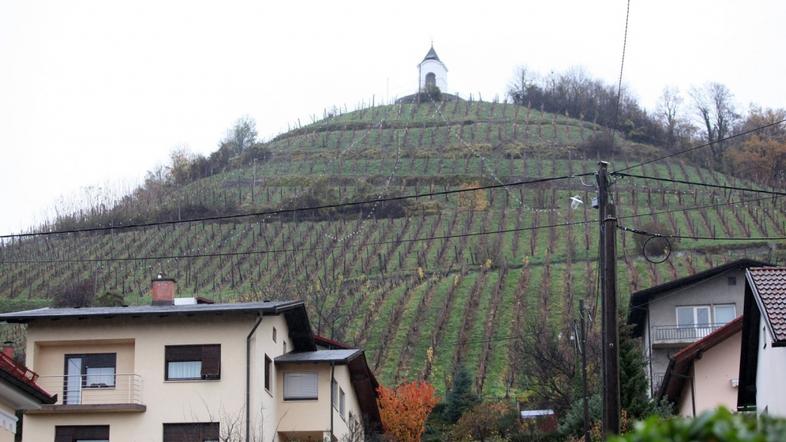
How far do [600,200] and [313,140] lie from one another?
117014 millimetres

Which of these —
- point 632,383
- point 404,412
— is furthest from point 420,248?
point 632,383

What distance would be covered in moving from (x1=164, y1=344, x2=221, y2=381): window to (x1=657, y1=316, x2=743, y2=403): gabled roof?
1375 cm

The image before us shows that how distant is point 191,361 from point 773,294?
17822mm

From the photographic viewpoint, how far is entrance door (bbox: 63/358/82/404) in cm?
3334

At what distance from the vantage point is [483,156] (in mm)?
122875

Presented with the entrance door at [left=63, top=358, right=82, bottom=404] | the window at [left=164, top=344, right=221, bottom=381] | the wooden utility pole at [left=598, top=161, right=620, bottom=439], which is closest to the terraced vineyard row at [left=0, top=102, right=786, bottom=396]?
the window at [left=164, top=344, right=221, bottom=381]

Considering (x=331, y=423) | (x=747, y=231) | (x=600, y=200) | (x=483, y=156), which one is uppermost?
(x=483, y=156)

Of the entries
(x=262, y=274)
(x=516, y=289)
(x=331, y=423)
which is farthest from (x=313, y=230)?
(x=331, y=423)

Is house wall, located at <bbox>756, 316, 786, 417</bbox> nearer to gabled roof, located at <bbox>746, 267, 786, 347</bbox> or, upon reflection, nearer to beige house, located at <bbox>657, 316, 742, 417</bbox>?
gabled roof, located at <bbox>746, 267, 786, 347</bbox>

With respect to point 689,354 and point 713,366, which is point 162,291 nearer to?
point 689,354

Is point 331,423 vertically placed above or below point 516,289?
below

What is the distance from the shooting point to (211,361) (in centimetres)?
3288

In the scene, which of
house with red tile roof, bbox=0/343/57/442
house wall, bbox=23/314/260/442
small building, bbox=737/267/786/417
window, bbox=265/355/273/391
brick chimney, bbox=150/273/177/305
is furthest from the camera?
brick chimney, bbox=150/273/177/305

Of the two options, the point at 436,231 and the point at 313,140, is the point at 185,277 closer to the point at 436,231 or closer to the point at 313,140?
the point at 436,231
